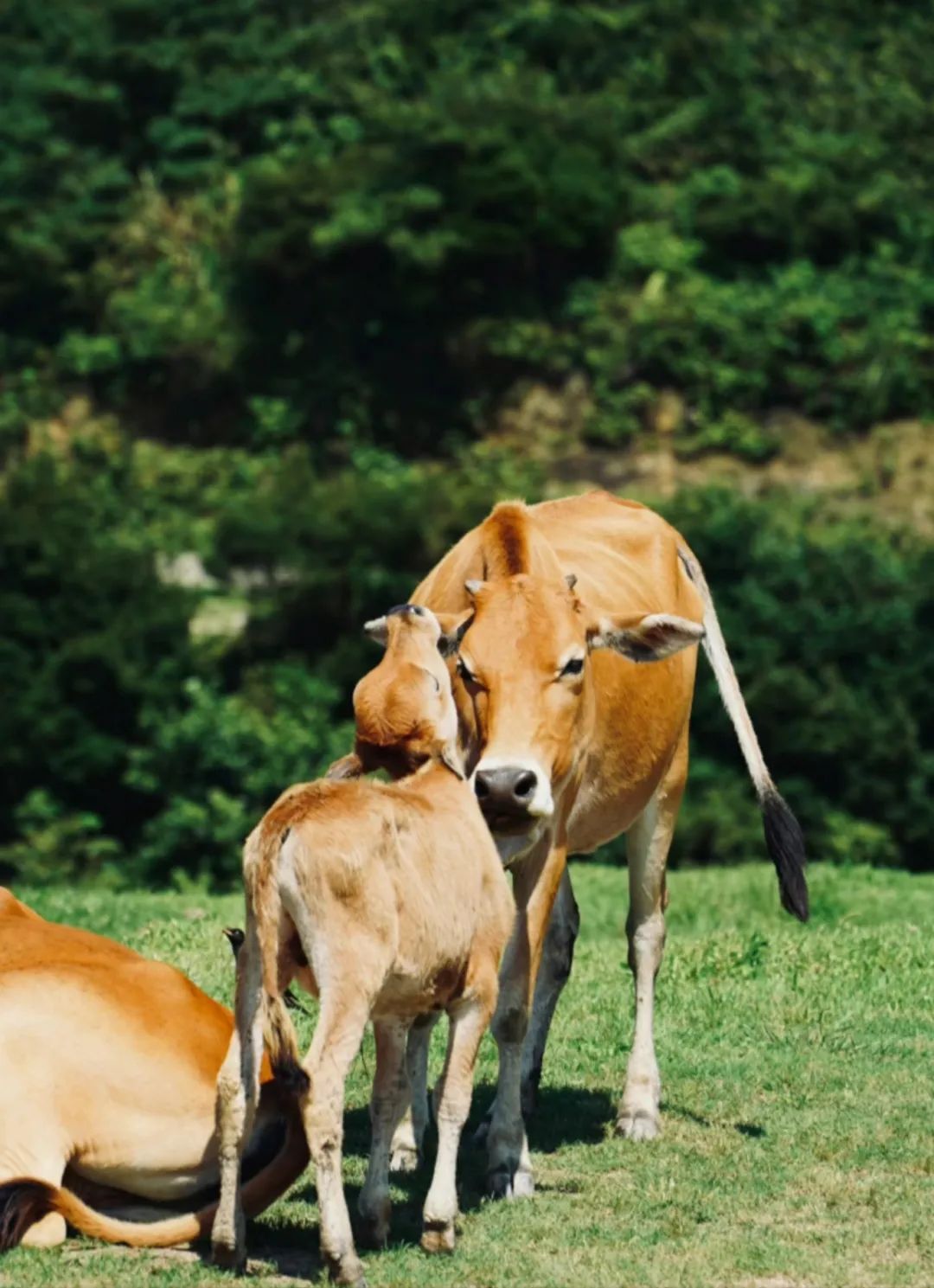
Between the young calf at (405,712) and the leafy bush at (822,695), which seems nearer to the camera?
the young calf at (405,712)

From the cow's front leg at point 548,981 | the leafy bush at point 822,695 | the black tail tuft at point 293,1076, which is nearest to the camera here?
the black tail tuft at point 293,1076

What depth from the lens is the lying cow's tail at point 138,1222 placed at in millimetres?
6609

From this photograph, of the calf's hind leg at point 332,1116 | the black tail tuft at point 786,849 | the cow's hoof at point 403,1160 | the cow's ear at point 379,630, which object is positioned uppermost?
the cow's ear at point 379,630

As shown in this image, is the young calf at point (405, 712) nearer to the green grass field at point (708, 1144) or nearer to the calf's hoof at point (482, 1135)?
the green grass field at point (708, 1144)

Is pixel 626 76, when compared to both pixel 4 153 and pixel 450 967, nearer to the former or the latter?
pixel 4 153

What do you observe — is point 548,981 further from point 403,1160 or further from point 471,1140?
point 403,1160

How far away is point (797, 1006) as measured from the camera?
1046cm

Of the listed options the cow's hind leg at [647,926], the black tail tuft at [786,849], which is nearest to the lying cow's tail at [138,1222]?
the cow's hind leg at [647,926]

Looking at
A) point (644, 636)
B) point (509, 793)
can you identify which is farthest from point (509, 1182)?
point (644, 636)

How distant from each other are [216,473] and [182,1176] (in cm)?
2680

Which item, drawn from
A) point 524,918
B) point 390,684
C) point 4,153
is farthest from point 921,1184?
point 4,153

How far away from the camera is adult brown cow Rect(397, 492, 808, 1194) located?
7.84m

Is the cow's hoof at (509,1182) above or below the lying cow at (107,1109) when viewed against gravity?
→ below

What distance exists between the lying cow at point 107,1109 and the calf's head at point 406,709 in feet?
3.45
